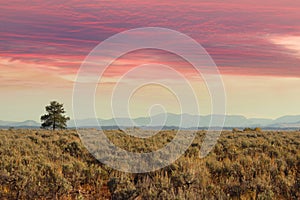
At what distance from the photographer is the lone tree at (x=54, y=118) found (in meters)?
50.1

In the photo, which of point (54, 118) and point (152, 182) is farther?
point (54, 118)

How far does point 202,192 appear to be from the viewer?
10164mm

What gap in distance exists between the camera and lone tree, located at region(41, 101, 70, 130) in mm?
50062

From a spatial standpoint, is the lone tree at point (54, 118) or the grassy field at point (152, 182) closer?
the grassy field at point (152, 182)

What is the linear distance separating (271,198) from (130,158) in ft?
22.3

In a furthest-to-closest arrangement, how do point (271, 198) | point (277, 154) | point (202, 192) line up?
point (277, 154) → point (202, 192) → point (271, 198)

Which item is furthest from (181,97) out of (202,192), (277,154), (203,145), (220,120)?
(202,192)

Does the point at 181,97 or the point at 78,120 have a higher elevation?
the point at 181,97

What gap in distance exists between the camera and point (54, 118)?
50.2 meters

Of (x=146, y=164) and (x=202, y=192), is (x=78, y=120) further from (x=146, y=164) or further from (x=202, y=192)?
(x=202, y=192)

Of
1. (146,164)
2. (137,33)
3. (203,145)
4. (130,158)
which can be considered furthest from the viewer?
(203,145)

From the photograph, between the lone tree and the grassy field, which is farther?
the lone tree

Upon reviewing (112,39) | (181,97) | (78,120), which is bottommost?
(78,120)

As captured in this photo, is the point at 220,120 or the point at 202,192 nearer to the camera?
the point at 202,192
